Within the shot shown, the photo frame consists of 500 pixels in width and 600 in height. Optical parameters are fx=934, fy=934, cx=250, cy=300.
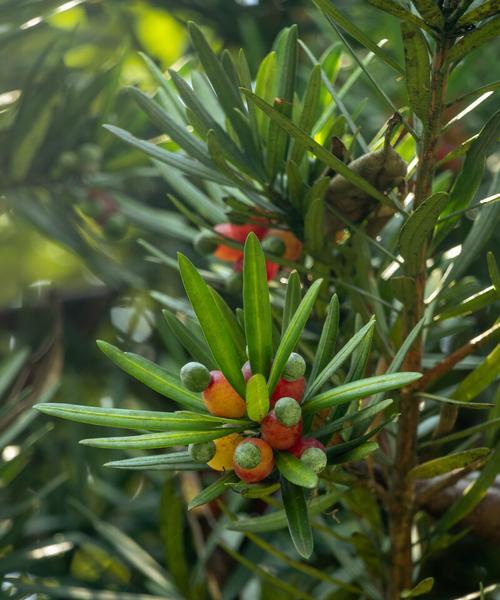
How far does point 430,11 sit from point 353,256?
19cm

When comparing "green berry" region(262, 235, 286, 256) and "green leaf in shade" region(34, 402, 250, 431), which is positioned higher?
"green leaf in shade" region(34, 402, 250, 431)

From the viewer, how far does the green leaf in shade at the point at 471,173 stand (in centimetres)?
49

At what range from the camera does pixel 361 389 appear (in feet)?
1.35

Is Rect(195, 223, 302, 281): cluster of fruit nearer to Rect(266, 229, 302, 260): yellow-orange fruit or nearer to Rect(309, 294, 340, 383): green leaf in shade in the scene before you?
Rect(266, 229, 302, 260): yellow-orange fruit

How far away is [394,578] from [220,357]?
0.26m

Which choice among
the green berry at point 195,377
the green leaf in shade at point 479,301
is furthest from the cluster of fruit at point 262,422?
the green leaf in shade at point 479,301

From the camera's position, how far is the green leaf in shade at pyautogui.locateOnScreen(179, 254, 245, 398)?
1.36ft

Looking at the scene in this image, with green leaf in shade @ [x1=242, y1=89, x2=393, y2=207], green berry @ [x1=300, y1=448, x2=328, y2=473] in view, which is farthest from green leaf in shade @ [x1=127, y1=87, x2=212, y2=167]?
green berry @ [x1=300, y1=448, x2=328, y2=473]

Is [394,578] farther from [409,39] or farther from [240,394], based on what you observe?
[409,39]

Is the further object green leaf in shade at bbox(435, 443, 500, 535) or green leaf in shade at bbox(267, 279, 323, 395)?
green leaf in shade at bbox(435, 443, 500, 535)

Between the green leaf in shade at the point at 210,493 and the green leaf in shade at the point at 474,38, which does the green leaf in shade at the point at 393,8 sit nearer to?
Result: the green leaf in shade at the point at 474,38

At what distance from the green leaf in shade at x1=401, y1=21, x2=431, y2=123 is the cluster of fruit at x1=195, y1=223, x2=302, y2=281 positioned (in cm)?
15

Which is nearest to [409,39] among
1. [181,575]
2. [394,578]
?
[394,578]

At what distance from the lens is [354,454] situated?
447 millimetres
